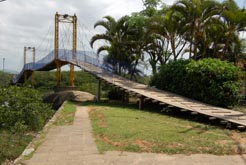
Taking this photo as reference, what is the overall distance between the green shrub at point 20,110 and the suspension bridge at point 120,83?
15.9 ft

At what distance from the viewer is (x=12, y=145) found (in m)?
7.67

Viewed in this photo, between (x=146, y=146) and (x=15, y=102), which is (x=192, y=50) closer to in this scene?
(x=15, y=102)

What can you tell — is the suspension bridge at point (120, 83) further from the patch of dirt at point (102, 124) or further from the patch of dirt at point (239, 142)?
the patch of dirt at point (102, 124)

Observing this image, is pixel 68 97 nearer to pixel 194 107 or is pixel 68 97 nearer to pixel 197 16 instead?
pixel 197 16

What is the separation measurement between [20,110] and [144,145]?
17.9 ft

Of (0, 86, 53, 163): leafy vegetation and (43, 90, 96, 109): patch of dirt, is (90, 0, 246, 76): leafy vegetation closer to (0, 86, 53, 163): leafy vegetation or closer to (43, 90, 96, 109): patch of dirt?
(43, 90, 96, 109): patch of dirt

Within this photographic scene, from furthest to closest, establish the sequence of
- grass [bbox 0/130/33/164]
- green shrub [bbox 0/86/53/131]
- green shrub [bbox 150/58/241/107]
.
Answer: green shrub [bbox 150/58/241/107], green shrub [bbox 0/86/53/131], grass [bbox 0/130/33/164]

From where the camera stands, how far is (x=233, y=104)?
14352mm

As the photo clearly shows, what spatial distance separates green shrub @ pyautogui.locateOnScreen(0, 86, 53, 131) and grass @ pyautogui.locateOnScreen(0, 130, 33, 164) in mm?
753

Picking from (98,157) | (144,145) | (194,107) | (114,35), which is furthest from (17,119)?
(114,35)

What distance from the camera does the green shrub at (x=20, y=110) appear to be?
34.0ft

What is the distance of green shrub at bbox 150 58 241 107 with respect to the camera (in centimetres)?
1416

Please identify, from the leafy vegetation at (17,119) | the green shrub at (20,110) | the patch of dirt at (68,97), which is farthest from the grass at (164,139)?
the patch of dirt at (68,97)

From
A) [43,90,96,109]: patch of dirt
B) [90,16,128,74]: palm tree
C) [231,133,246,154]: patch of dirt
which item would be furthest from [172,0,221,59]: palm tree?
[231,133,246,154]: patch of dirt
